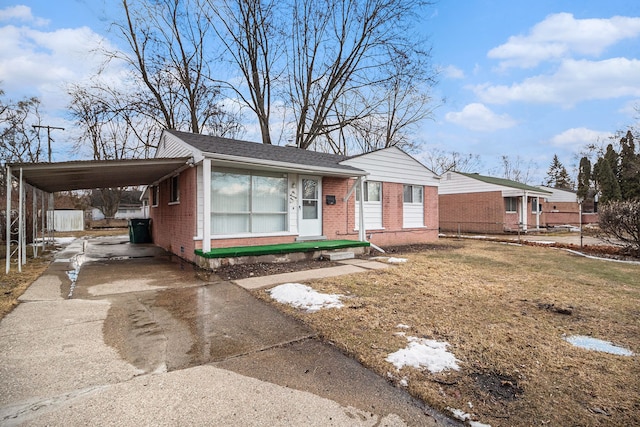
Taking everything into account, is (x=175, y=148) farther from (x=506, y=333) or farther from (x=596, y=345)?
(x=596, y=345)

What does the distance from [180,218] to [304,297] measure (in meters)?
5.82

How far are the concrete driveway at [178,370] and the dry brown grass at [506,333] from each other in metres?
0.40

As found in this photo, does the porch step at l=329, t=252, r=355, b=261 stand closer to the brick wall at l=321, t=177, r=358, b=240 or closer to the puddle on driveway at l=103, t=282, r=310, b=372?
the brick wall at l=321, t=177, r=358, b=240

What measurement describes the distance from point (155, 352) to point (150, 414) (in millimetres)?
1100

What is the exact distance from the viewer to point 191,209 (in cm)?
813

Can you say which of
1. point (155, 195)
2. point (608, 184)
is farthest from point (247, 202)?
point (608, 184)

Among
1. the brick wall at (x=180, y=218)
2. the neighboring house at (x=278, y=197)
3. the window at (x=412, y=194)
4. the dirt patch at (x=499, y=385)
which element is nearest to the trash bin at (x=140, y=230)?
the neighboring house at (x=278, y=197)

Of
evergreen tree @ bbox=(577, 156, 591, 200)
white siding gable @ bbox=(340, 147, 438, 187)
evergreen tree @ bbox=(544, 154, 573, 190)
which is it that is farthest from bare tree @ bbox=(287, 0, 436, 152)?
evergreen tree @ bbox=(544, 154, 573, 190)

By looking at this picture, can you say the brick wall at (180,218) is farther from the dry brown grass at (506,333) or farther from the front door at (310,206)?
the dry brown grass at (506,333)

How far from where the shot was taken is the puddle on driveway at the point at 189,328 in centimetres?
311

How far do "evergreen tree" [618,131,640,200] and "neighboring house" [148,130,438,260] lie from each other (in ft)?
103

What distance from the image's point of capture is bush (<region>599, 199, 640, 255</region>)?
10039mm

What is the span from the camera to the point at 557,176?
5550cm

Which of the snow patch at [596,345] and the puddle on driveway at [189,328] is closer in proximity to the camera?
the puddle on driveway at [189,328]
